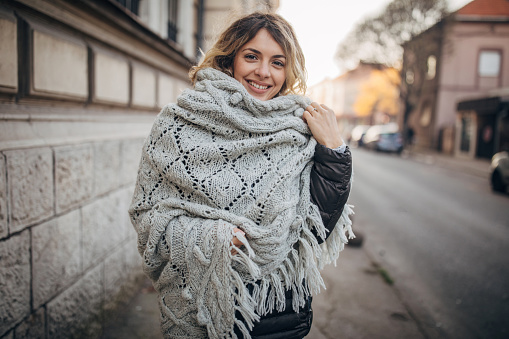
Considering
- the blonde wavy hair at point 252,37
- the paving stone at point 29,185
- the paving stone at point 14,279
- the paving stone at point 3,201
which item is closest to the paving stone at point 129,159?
the paving stone at point 29,185

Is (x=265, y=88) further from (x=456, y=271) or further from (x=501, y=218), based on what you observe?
(x=501, y=218)

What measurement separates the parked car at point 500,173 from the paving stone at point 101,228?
33.4 ft

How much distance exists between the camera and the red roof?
28875mm

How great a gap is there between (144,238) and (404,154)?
79.0 feet

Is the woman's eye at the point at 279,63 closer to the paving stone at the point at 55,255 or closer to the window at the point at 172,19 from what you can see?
the paving stone at the point at 55,255

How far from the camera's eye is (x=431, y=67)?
29094 mm

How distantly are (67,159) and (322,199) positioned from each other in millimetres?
1811

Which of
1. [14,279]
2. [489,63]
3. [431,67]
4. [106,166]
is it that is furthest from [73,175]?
[489,63]

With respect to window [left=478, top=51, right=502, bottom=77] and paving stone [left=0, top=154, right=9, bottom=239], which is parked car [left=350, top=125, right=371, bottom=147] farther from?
paving stone [left=0, top=154, right=9, bottom=239]

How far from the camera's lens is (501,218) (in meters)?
7.42

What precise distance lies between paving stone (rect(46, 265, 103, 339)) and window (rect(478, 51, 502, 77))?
31.0 metres

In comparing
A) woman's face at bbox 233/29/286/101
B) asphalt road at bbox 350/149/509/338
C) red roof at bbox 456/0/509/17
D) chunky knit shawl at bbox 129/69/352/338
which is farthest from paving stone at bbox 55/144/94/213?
red roof at bbox 456/0/509/17

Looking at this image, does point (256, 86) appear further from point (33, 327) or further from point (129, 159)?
point (129, 159)

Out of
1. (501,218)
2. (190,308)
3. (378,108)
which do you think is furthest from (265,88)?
(378,108)
